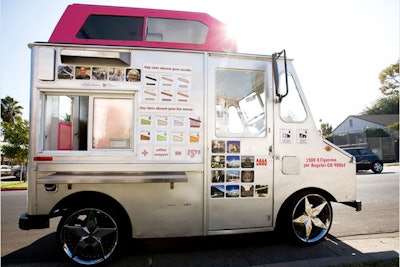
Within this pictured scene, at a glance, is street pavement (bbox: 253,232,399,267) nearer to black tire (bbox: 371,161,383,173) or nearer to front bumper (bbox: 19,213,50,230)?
front bumper (bbox: 19,213,50,230)

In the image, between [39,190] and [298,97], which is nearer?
[39,190]

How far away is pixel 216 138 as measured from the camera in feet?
11.6

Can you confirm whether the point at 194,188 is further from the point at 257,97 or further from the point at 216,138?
the point at 257,97

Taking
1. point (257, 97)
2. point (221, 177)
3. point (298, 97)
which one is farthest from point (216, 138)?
Result: point (298, 97)

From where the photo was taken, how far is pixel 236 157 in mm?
3561

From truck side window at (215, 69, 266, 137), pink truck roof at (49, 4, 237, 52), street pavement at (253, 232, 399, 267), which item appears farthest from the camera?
truck side window at (215, 69, 266, 137)

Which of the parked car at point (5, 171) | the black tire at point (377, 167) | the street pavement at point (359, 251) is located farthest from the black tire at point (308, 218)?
the parked car at point (5, 171)

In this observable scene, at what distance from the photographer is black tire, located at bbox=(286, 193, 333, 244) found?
369cm

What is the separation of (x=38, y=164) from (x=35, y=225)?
82 centimetres

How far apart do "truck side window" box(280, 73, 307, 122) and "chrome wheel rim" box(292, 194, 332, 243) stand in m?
1.28

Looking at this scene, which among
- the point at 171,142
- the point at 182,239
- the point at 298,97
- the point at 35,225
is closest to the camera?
the point at 35,225

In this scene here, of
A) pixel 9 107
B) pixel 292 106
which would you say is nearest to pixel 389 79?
pixel 292 106

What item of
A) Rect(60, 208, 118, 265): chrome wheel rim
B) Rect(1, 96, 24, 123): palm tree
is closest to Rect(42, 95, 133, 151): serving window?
Rect(60, 208, 118, 265): chrome wheel rim

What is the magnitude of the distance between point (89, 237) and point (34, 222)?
744 mm
